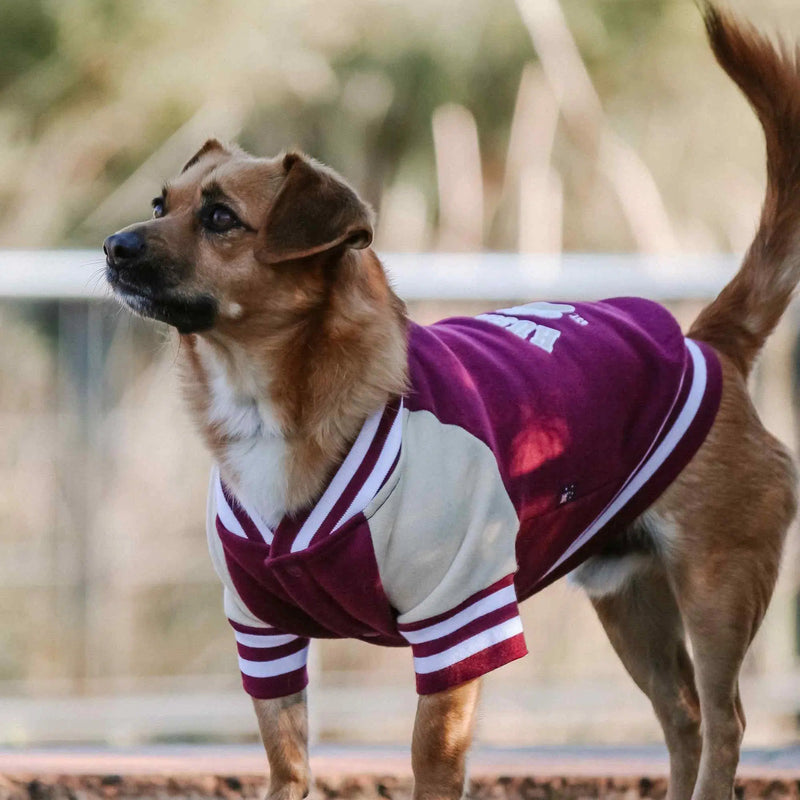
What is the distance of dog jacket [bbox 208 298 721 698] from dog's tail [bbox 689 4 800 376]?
0.66ft

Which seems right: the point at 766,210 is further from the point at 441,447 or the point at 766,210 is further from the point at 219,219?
the point at 219,219

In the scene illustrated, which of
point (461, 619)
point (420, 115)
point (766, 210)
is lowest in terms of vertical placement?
point (420, 115)

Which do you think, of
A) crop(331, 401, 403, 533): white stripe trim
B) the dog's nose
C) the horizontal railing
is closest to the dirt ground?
crop(331, 401, 403, 533): white stripe trim

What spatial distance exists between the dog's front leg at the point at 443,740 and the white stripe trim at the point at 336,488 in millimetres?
387

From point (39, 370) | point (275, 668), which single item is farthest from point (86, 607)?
point (275, 668)

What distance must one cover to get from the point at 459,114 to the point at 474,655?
9744 mm

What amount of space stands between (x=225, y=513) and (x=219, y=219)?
586 mm

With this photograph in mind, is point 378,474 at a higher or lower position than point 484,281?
higher

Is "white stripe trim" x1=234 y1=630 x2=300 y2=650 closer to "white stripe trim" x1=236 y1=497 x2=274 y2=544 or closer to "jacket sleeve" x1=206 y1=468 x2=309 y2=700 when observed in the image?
"jacket sleeve" x1=206 y1=468 x2=309 y2=700

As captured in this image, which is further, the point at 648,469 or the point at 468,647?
the point at 648,469

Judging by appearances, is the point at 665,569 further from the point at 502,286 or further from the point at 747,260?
the point at 502,286

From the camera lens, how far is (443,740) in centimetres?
248

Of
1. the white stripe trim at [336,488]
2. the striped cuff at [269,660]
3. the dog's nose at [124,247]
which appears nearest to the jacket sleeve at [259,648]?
the striped cuff at [269,660]

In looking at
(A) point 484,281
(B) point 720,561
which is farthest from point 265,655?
(A) point 484,281
